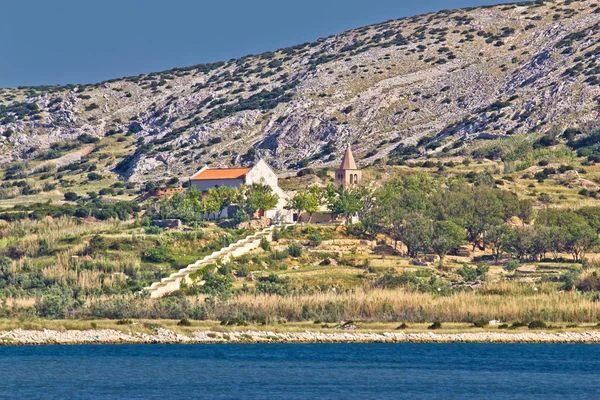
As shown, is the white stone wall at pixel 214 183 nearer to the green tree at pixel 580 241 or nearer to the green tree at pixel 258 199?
the green tree at pixel 258 199

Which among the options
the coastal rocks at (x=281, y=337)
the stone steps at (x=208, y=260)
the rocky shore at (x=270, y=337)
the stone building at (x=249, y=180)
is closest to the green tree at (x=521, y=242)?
the stone steps at (x=208, y=260)

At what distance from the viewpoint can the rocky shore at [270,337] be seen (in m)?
74.5

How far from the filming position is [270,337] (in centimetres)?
7588

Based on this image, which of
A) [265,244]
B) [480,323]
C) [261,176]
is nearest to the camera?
[480,323]

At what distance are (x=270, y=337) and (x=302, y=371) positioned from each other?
1464 cm

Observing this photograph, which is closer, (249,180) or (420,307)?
(420,307)

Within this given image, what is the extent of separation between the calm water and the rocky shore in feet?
4.34

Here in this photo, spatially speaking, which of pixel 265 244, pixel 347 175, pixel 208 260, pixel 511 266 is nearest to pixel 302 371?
pixel 208 260

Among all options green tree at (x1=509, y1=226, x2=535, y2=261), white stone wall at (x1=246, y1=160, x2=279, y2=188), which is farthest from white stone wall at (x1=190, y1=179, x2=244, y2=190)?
green tree at (x1=509, y1=226, x2=535, y2=261)

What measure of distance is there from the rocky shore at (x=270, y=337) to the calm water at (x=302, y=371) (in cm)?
132

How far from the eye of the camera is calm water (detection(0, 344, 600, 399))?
177ft

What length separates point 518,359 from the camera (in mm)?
67312

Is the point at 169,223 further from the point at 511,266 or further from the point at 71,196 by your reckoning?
the point at 71,196

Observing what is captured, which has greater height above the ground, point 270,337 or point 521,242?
point 521,242
